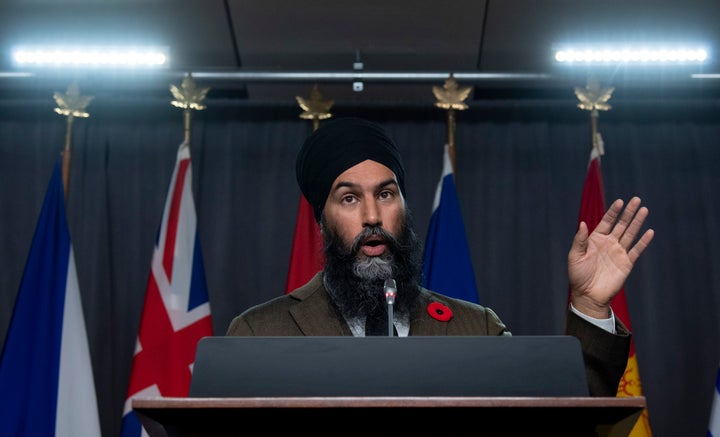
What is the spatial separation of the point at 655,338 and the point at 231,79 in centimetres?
269

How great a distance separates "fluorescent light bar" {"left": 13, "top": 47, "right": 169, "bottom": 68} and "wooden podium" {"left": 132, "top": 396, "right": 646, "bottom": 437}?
11.2 ft

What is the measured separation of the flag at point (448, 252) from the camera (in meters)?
3.96

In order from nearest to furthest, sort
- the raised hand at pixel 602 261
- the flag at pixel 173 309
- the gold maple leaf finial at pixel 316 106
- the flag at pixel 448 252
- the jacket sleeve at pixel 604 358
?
the jacket sleeve at pixel 604 358 < the raised hand at pixel 602 261 < the flag at pixel 173 309 < the flag at pixel 448 252 < the gold maple leaf finial at pixel 316 106

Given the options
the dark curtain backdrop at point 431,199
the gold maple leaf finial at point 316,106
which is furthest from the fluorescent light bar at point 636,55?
the gold maple leaf finial at point 316,106

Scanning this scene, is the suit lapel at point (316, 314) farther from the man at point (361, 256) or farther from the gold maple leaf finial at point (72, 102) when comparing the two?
the gold maple leaf finial at point (72, 102)

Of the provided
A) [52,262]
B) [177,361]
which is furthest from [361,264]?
[52,262]

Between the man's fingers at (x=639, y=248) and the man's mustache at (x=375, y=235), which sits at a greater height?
the man's mustache at (x=375, y=235)

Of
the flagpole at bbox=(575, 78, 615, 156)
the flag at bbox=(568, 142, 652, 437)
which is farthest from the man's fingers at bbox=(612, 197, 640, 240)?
the flagpole at bbox=(575, 78, 615, 156)

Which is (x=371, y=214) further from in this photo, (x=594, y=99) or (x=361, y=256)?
(x=594, y=99)

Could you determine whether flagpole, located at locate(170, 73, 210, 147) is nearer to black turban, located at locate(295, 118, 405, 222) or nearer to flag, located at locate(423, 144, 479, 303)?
flag, located at locate(423, 144, 479, 303)

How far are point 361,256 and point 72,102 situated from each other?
2.55 m

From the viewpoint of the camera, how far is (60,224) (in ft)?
13.1

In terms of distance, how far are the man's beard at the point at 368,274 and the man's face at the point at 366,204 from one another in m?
0.02

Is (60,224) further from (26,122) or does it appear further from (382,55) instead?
(382,55)
